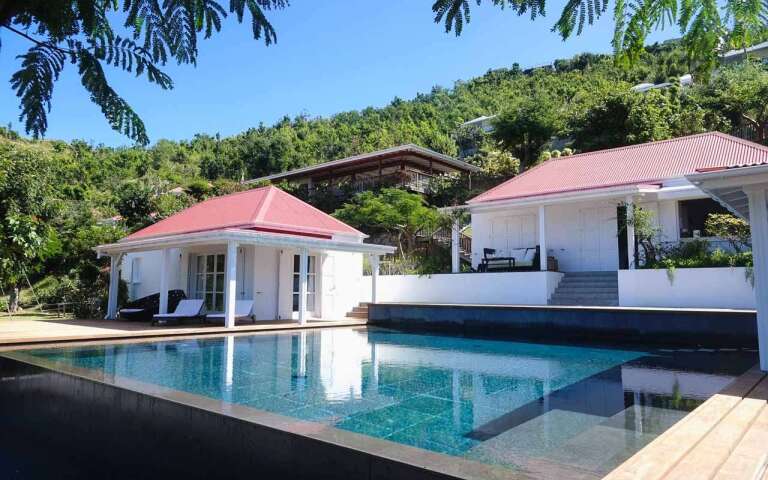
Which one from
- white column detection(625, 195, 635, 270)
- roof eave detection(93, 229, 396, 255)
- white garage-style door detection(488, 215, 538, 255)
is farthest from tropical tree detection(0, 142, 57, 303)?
white garage-style door detection(488, 215, 538, 255)

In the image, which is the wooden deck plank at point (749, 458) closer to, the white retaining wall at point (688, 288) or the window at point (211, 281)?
the white retaining wall at point (688, 288)

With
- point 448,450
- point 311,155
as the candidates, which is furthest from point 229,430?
point 311,155

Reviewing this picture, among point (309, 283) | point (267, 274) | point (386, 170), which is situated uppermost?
point (386, 170)

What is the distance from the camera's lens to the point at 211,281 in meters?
18.5

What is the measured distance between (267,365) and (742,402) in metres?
6.93

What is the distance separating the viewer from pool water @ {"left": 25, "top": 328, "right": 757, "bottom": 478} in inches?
186

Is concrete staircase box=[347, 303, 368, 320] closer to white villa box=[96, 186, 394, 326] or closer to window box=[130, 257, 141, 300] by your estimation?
white villa box=[96, 186, 394, 326]

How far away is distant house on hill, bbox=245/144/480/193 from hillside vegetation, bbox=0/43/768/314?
2.52 meters

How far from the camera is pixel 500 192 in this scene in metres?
20.2

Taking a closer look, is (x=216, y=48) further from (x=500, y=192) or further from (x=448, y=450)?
(x=500, y=192)

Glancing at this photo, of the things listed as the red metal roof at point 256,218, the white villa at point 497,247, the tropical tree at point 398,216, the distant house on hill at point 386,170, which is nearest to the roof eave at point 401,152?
the distant house on hill at point 386,170

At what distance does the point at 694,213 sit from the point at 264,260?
46.8 ft

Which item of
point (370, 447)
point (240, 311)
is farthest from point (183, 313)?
point (370, 447)

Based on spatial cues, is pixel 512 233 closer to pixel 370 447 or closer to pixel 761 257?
pixel 761 257
